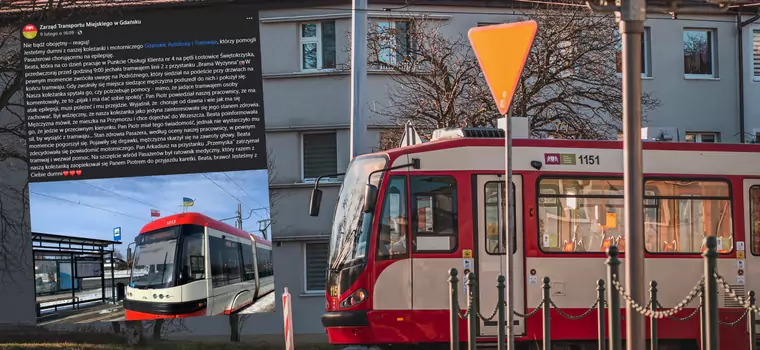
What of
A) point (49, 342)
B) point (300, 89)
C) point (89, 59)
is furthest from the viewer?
point (300, 89)

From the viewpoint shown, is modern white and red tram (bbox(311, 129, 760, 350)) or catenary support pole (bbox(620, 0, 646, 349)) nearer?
catenary support pole (bbox(620, 0, 646, 349))

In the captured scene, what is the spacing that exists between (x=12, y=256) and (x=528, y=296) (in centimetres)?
1300

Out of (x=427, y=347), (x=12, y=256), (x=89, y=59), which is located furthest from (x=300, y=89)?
(x=427, y=347)

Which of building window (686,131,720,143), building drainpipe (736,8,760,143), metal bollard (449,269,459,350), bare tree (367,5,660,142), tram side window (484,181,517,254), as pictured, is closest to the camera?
metal bollard (449,269,459,350)

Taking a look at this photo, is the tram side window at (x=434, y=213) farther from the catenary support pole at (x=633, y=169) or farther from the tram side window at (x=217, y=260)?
the tram side window at (x=217, y=260)

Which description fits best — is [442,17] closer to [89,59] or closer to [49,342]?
[89,59]

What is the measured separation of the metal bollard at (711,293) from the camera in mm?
6051

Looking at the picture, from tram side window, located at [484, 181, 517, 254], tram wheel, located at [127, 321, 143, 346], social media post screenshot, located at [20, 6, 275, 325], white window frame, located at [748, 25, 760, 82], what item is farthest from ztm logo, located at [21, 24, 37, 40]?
white window frame, located at [748, 25, 760, 82]

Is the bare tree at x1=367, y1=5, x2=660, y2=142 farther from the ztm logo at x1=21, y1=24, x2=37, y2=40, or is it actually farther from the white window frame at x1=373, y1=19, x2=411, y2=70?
the ztm logo at x1=21, y1=24, x2=37, y2=40

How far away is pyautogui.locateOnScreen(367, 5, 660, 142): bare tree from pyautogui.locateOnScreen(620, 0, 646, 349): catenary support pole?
363 inches

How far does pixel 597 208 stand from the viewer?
38.7 ft

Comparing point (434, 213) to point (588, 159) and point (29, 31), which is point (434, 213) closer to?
point (588, 159)

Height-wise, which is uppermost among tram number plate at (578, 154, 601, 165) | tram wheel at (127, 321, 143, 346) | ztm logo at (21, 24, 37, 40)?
ztm logo at (21, 24, 37, 40)

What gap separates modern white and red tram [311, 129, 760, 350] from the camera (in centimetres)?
1136
